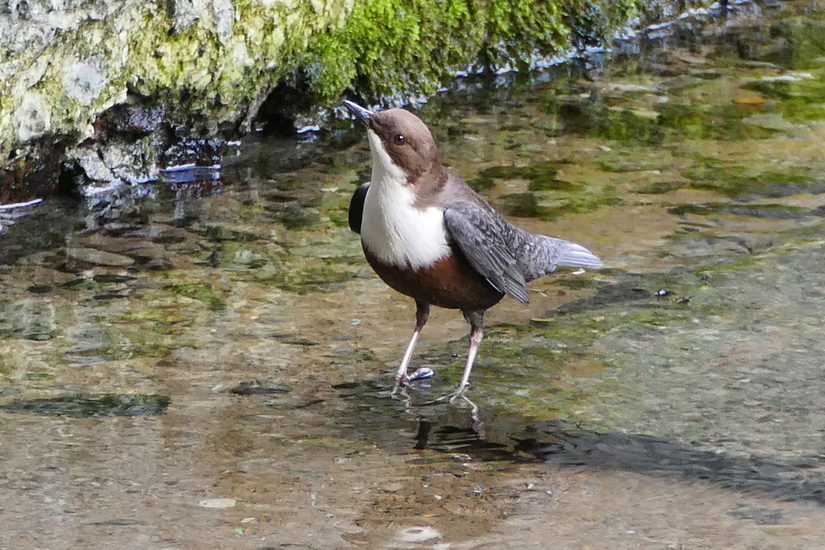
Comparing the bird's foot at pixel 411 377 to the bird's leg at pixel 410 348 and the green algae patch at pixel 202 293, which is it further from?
the green algae patch at pixel 202 293

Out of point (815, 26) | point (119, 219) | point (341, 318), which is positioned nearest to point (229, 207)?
point (119, 219)

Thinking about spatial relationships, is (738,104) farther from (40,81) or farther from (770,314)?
(40,81)

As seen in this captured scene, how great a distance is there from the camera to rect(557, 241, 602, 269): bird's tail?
14.9 feet

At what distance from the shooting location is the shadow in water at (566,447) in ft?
10.6

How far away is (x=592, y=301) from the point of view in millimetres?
4773

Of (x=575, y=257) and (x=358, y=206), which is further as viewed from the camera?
(x=575, y=257)

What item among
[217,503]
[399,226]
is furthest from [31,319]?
[217,503]

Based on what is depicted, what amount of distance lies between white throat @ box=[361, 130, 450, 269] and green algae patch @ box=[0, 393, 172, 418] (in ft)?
2.78

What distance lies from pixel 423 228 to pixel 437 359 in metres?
0.72

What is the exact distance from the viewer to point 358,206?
429 cm

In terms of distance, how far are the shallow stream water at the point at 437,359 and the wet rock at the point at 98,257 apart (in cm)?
2

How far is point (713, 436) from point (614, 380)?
53 cm

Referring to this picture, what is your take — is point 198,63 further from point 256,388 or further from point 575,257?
point 256,388

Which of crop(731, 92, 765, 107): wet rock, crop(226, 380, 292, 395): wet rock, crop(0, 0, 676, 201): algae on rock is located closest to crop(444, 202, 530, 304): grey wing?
crop(226, 380, 292, 395): wet rock
